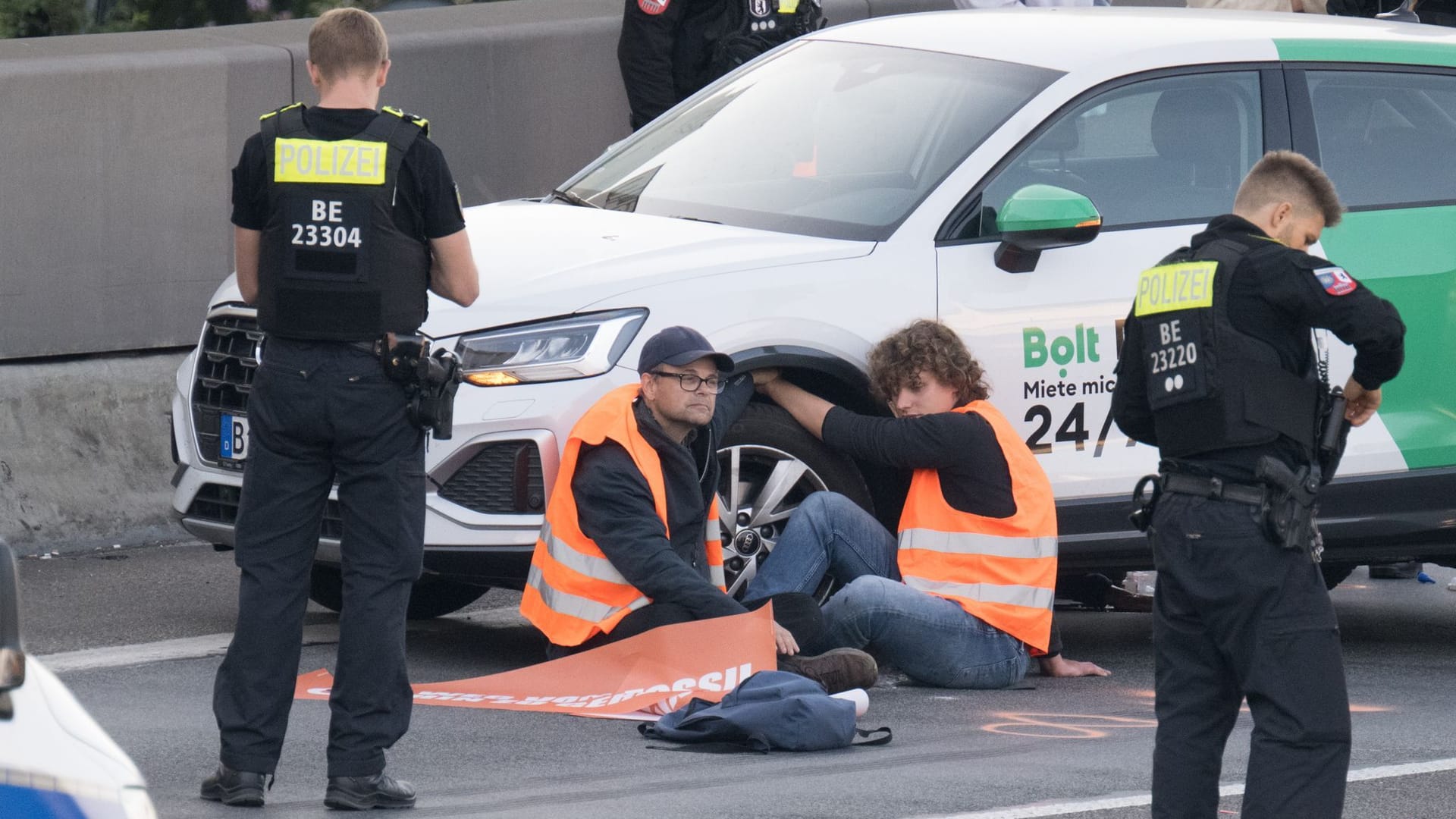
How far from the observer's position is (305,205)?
5125 mm

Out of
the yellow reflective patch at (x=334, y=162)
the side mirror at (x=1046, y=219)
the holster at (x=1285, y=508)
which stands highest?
the yellow reflective patch at (x=334, y=162)

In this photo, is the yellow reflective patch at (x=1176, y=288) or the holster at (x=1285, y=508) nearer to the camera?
the holster at (x=1285, y=508)

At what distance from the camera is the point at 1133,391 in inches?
194

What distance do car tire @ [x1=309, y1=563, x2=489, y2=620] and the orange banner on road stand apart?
3.44 ft

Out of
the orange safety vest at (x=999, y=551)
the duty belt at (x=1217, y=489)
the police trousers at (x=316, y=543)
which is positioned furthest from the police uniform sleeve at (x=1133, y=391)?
the orange safety vest at (x=999, y=551)

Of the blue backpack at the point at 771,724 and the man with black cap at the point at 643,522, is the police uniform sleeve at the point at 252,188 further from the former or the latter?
the blue backpack at the point at 771,724

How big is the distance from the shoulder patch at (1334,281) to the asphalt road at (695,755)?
1.32 meters

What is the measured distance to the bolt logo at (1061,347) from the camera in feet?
22.4

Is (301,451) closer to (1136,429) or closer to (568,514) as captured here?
(568,514)

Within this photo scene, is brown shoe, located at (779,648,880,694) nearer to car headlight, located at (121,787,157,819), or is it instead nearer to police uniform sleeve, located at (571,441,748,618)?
police uniform sleeve, located at (571,441,748,618)

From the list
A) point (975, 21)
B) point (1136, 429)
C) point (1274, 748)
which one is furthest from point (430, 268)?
point (975, 21)

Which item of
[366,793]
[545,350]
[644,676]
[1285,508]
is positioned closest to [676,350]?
[545,350]

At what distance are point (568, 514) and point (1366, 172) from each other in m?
2.86

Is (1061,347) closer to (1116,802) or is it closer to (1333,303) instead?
(1116,802)
